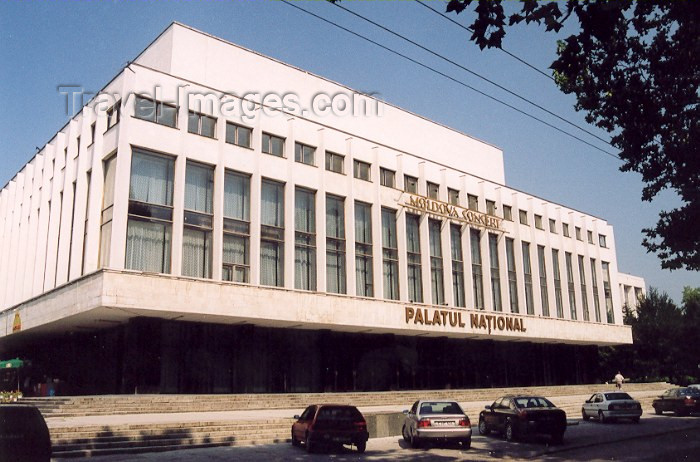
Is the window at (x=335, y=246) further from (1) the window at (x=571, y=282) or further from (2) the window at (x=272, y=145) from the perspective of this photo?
(1) the window at (x=571, y=282)

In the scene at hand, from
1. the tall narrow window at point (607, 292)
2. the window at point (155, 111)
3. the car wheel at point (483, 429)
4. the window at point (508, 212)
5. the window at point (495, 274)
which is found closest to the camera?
the car wheel at point (483, 429)

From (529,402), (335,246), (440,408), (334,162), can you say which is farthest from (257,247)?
(529,402)

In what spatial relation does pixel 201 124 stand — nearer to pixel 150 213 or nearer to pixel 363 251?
pixel 150 213

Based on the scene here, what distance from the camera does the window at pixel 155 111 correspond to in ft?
92.4

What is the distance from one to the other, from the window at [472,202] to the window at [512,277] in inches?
161

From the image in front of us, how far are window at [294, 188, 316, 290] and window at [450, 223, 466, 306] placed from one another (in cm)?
1139

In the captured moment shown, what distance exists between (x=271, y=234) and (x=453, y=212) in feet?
46.6

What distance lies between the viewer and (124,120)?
27.5 metres

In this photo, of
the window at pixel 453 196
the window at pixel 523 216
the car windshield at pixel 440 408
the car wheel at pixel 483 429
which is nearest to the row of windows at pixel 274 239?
the window at pixel 453 196

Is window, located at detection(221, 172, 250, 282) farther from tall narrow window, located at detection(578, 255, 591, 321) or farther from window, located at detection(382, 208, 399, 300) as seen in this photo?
tall narrow window, located at detection(578, 255, 591, 321)

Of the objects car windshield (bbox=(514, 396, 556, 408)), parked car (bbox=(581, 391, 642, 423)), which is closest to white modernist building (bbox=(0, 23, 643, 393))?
parked car (bbox=(581, 391, 642, 423))

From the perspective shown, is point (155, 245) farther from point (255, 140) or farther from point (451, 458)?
point (451, 458)

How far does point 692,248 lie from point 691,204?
1855 millimetres

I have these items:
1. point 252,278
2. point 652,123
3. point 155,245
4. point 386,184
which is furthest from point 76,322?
point 652,123
